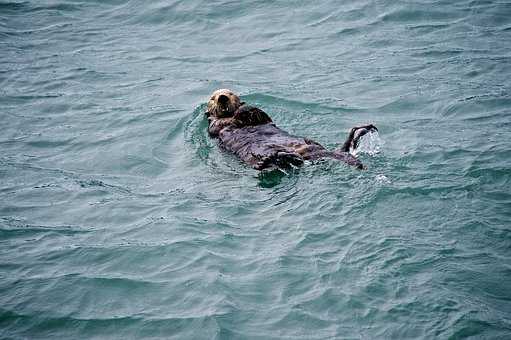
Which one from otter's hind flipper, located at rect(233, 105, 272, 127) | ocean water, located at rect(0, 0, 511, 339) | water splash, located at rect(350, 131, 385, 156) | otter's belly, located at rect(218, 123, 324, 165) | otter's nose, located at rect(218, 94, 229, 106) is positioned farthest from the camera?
otter's nose, located at rect(218, 94, 229, 106)

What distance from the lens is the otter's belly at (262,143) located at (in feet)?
20.6

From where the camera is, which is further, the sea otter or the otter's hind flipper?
the otter's hind flipper

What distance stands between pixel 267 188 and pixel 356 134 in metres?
1.11

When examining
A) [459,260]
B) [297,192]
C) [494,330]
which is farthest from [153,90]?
[494,330]

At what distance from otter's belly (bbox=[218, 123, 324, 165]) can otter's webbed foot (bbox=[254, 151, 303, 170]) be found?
0.01 m

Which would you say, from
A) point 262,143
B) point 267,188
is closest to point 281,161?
point 267,188

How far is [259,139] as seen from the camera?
674 cm

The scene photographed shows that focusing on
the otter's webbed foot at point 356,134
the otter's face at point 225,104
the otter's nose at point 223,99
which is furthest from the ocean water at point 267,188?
the otter's nose at point 223,99

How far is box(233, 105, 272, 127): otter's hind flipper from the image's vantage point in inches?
284

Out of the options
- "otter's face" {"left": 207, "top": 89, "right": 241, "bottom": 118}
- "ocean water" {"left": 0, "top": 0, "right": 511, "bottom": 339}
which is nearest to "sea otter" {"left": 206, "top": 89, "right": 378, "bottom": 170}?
"otter's face" {"left": 207, "top": 89, "right": 241, "bottom": 118}

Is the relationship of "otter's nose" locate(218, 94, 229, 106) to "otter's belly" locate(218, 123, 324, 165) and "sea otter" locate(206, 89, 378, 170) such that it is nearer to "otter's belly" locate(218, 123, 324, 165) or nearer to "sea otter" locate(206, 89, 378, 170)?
"sea otter" locate(206, 89, 378, 170)

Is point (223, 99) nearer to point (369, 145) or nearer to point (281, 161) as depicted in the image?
point (281, 161)

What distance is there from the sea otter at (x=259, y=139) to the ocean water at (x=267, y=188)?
162mm

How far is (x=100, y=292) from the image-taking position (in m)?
4.92
